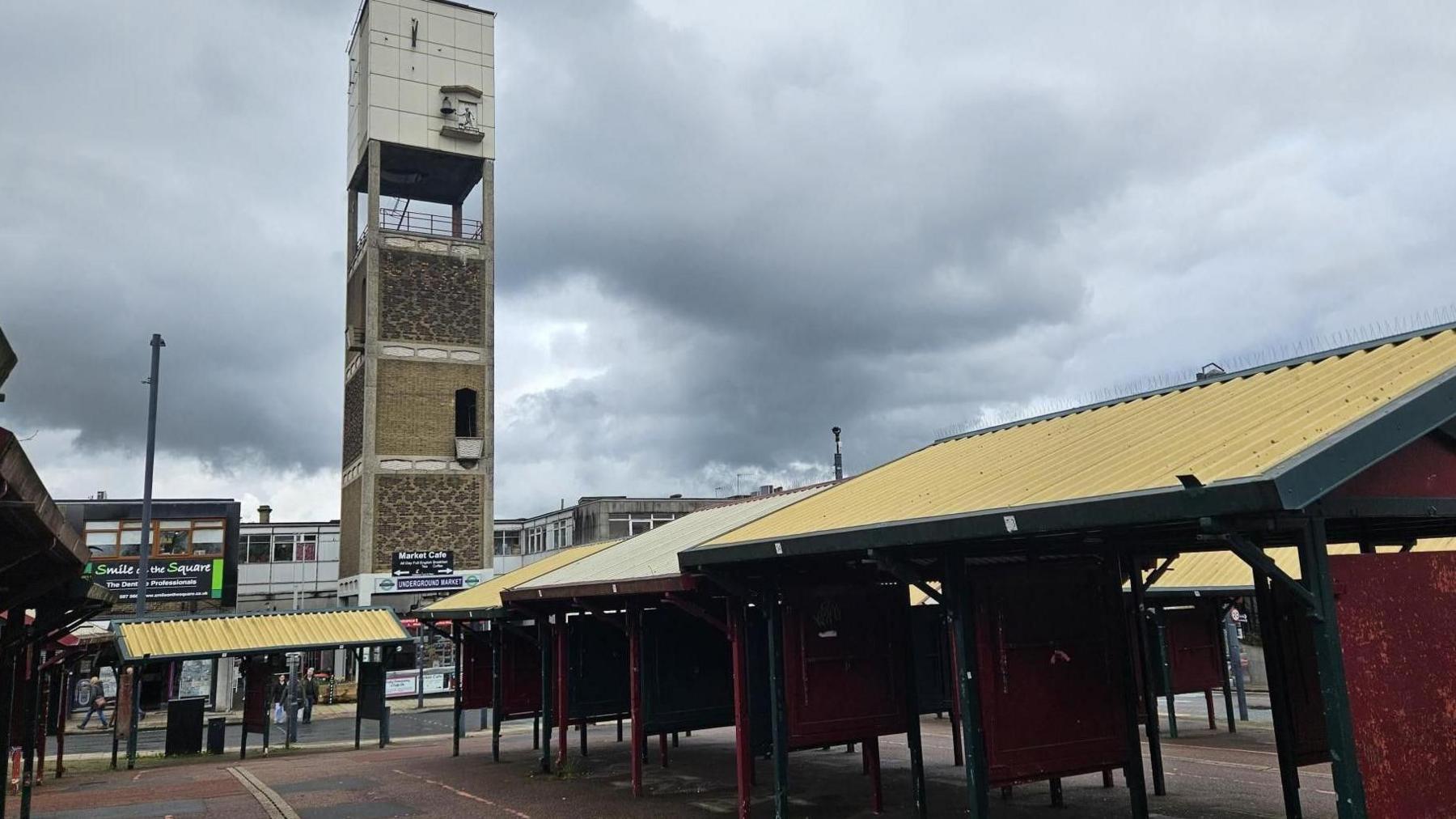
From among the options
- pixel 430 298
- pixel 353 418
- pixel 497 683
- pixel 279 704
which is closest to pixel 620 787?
pixel 497 683

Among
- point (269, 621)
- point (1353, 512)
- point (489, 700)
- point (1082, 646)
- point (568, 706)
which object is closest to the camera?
point (1353, 512)

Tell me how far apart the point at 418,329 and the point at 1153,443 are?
40.3 m

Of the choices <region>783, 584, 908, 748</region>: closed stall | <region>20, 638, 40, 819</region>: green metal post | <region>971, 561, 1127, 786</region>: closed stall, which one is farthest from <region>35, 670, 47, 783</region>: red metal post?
<region>971, 561, 1127, 786</region>: closed stall

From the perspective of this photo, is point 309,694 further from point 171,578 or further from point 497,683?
point 497,683

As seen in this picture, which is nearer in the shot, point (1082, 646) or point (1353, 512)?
point (1353, 512)

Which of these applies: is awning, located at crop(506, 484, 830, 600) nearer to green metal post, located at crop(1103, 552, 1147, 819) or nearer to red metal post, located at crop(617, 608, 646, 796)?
red metal post, located at crop(617, 608, 646, 796)

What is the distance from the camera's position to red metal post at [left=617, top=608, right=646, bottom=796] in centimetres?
1354

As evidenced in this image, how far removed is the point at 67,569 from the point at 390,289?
35.6 meters

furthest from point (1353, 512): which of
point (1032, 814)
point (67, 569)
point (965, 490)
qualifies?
point (67, 569)

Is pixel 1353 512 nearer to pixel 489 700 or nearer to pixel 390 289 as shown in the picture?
pixel 489 700

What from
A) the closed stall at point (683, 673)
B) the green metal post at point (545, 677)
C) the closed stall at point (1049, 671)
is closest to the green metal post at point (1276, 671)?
the closed stall at point (1049, 671)

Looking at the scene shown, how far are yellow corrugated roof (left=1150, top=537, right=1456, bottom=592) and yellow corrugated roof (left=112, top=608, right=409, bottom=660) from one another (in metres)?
15.5

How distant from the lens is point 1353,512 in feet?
19.4

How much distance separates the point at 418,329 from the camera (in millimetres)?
44344
